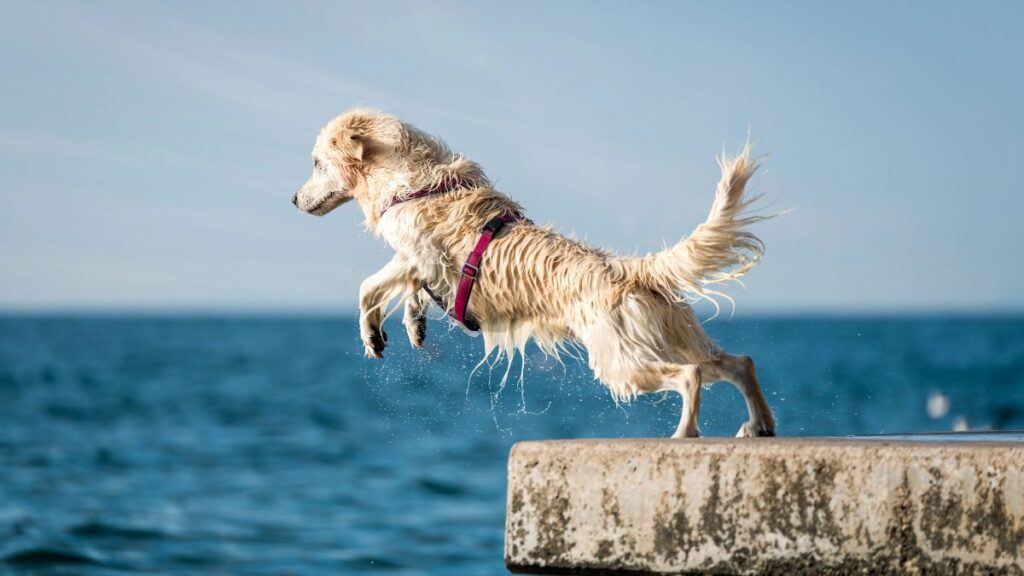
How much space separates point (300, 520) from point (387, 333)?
12.6m

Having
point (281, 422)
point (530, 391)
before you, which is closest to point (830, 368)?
point (530, 391)

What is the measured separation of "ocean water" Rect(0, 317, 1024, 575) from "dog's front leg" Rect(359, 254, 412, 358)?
46cm

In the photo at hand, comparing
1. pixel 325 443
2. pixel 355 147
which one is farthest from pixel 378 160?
pixel 325 443

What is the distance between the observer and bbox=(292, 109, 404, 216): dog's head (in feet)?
21.7

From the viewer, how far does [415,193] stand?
6391 millimetres

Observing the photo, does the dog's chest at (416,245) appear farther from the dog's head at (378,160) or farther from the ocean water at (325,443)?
the ocean water at (325,443)

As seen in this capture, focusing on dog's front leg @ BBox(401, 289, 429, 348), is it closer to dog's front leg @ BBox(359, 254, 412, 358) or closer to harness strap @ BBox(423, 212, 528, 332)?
dog's front leg @ BBox(359, 254, 412, 358)

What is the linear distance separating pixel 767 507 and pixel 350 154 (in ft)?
10.6

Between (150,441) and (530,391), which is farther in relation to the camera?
(530,391)

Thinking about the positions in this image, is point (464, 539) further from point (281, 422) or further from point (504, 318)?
point (281, 422)

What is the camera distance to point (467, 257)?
20.1 ft

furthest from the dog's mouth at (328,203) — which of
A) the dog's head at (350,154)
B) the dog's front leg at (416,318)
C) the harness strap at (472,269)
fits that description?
the harness strap at (472,269)

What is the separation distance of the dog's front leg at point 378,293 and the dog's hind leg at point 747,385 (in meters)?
1.63

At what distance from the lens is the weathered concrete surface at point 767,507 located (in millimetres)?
4172
